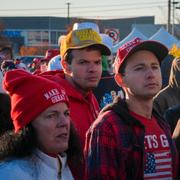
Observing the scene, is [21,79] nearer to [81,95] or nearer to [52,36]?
[81,95]

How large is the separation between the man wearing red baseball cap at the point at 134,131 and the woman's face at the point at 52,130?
0.35 metres

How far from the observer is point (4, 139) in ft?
9.36

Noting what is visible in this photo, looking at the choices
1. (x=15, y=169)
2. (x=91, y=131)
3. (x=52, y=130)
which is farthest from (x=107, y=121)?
(x=15, y=169)

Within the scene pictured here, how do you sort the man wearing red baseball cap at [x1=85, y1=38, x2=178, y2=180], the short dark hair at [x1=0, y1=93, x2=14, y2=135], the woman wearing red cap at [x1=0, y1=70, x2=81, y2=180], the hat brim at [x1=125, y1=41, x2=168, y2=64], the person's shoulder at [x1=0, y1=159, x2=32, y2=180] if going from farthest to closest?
the hat brim at [x1=125, y1=41, x2=168, y2=64]
the man wearing red baseball cap at [x1=85, y1=38, x2=178, y2=180]
the short dark hair at [x1=0, y1=93, x2=14, y2=135]
the woman wearing red cap at [x1=0, y1=70, x2=81, y2=180]
the person's shoulder at [x1=0, y1=159, x2=32, y2=180]

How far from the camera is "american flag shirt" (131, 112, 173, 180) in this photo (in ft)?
10.7

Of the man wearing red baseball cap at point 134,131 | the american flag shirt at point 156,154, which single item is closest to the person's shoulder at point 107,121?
the man wearing red baseball cap at point 134,131

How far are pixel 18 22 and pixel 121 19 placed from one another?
16940 millimetres

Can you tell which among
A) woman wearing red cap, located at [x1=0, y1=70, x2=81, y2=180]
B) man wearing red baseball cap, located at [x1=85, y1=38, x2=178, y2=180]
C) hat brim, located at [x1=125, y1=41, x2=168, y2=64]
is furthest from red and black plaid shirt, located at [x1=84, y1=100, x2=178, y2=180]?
hat brim, located at [x1=125, y1=41, x2=168, y2=64]

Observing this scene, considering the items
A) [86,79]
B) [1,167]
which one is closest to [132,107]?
[86,79]

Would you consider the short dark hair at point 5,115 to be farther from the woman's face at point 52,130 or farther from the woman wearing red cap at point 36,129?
the woman's face at point 52,130

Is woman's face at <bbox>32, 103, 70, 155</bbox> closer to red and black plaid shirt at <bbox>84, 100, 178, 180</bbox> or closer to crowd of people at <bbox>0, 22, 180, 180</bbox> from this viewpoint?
crowd of people at <bbox>0, 22, 180, 180</bbox>

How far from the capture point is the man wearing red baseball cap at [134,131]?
317cm

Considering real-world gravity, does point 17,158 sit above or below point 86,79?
below

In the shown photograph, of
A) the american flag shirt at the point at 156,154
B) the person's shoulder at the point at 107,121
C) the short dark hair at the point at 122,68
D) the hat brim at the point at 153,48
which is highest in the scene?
the hat brim at the point at 153,48
